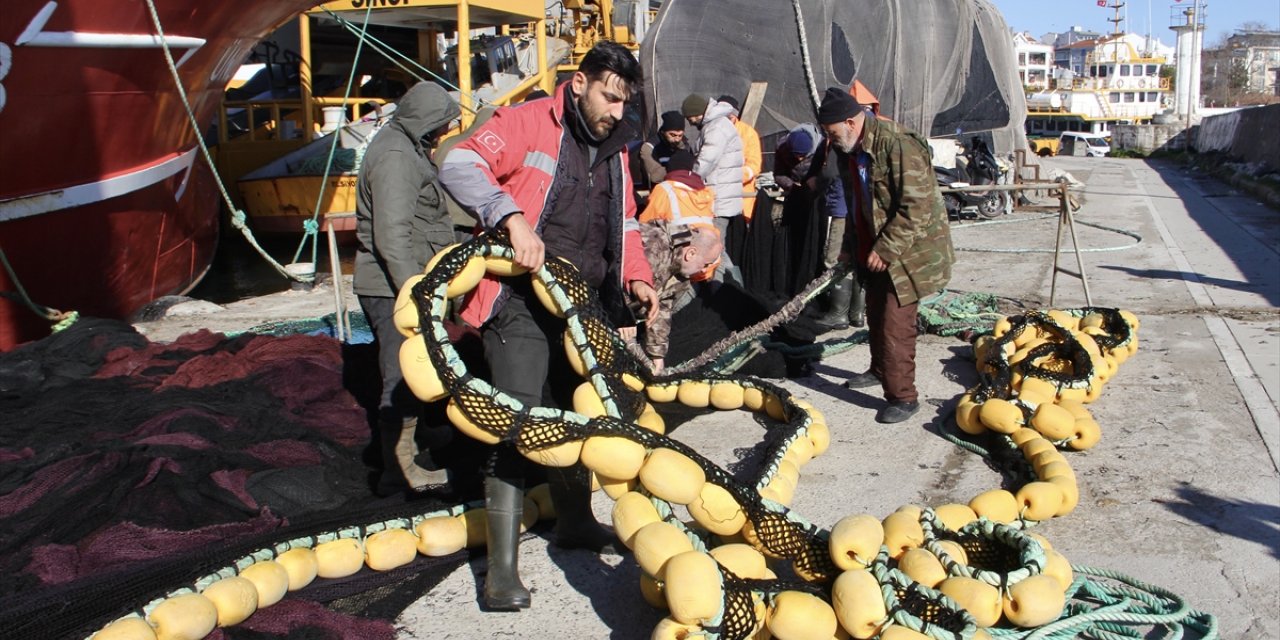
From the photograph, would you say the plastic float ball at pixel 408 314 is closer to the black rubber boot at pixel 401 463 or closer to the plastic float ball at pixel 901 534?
the black rubber boot at pixel 401 463

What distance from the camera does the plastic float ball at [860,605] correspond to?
2.78 m

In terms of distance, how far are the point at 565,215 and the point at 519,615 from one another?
134 centimetres

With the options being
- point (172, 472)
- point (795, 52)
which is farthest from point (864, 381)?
point (795, 52)

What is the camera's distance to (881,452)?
4.87 meters

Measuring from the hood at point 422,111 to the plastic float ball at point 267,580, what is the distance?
2.09 meters

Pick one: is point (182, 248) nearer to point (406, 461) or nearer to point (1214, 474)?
point (406, 461)

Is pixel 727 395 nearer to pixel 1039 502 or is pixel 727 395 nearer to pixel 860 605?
pixel 1039 502

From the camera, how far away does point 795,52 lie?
15.4m

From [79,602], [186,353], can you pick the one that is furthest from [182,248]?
[79,602]

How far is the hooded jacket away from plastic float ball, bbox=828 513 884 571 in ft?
7.32

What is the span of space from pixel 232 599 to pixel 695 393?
8.69ft

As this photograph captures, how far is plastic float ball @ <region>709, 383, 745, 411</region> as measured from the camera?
5.14m

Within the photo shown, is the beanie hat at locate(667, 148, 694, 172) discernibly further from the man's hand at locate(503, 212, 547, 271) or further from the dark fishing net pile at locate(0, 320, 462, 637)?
the man's hand at locate(503, 212, 547, 271)

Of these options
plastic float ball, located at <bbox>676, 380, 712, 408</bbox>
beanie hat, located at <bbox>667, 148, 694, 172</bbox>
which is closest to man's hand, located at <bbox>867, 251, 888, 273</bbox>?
plastic float ball, located at <bbox>676, 380, 712, 408</bbox>
